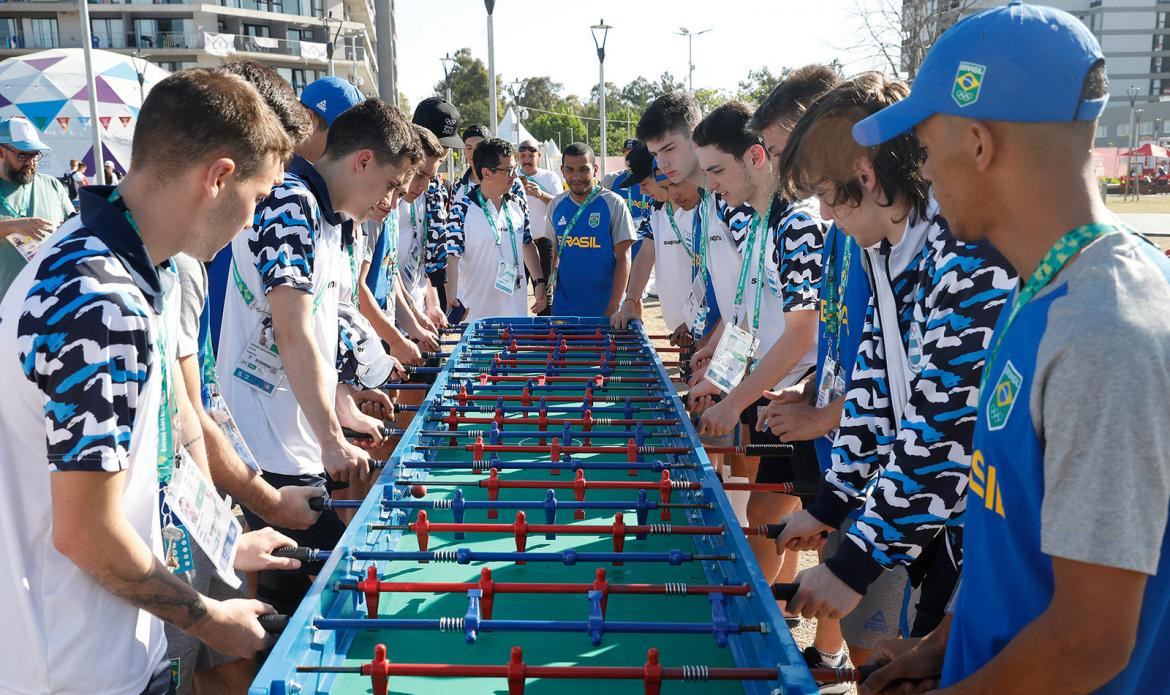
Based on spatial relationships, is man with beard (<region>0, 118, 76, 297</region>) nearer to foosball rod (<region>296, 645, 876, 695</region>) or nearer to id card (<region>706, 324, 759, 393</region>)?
id card (<region>706, 324, 759, 393</region>)

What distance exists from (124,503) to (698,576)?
4.80 feet

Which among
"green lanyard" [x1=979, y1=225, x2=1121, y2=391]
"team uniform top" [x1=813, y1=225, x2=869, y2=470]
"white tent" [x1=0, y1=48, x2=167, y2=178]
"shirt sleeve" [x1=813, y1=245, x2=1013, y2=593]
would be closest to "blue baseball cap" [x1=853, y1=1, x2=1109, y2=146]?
"green lanyard" [x1=979, y1=225, x2=1121, y2=391]

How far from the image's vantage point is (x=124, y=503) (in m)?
1.78

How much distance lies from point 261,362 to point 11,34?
63.9 meters

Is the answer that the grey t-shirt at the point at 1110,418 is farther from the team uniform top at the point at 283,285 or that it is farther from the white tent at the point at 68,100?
the white tent at the point at 68,100

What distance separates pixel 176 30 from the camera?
56562 mm

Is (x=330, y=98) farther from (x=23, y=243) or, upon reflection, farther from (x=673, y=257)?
(x=673, y=257)

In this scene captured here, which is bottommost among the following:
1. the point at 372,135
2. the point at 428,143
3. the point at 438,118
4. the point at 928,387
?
the point at 928,387

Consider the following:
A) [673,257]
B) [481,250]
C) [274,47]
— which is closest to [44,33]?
[274,47]

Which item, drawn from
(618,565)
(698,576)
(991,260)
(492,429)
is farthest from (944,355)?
(492,429)

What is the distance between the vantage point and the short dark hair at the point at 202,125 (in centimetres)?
182

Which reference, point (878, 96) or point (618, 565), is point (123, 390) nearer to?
point (618, 565)

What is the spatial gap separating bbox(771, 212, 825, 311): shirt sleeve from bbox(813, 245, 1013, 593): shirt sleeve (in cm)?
141

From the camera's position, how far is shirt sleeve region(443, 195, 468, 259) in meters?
7.09
